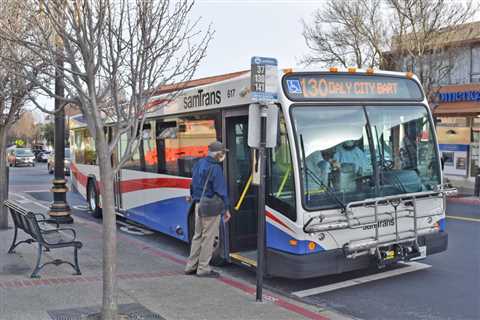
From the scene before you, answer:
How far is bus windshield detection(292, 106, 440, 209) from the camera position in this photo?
698 centimetres

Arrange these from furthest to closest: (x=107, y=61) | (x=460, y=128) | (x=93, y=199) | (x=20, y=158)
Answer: (x=20, y=158) < (x=460, y=128) < (x=93, y=199) < (x=107, y=61)

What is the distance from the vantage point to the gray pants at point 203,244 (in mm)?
7930

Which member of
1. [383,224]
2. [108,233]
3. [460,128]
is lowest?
[383,224]

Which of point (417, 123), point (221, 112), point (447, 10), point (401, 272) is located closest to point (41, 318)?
point (221, 112)

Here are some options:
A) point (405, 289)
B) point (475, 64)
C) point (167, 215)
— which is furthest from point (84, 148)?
point (475, 64)

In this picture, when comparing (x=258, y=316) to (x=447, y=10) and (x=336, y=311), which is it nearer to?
(x=336, y=311)

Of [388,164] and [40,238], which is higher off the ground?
[388,164]

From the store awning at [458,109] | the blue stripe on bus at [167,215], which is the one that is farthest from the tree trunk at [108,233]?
the store awning at [458,109]

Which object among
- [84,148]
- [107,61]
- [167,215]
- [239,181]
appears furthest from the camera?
[84,148]

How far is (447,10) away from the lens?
20.5m

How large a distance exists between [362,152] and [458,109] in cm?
1761

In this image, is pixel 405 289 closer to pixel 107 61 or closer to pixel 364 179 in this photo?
pixel 364 179

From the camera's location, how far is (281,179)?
23.4 feet

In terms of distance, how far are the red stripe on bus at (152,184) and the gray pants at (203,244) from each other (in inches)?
53.9
